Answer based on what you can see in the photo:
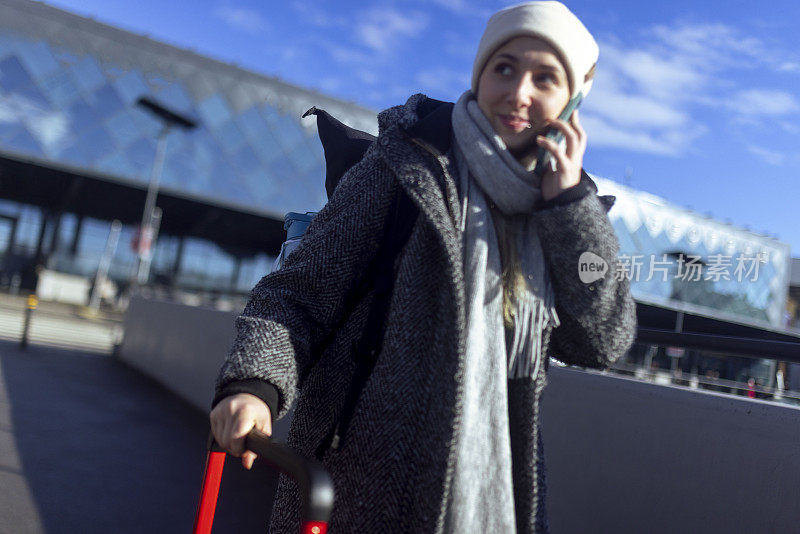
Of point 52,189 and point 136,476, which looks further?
point 52,189

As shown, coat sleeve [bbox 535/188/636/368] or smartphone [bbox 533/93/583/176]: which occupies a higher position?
smartphone [bbox 533/93/583/176]

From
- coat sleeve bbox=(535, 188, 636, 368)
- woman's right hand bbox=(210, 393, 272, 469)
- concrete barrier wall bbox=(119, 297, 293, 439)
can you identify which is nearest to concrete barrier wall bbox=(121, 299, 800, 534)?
coat sleeve bbox=(535, 188, 636, 368)

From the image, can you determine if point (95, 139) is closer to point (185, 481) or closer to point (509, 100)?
point (185, 481)

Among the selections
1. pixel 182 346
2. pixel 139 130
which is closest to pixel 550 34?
Answer: pixel 182 346

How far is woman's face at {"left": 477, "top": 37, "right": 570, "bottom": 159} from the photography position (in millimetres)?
1380

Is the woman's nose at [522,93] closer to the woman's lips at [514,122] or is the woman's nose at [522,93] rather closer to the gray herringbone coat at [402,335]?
the woman's lips at [514,122]

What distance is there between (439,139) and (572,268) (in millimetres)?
384

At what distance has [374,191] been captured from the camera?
1395mm

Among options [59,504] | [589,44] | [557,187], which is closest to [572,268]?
[557,187]

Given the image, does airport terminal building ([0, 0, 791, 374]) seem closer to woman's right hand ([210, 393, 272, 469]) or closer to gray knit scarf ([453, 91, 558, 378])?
gray knit scarf ([453, 91, 558, 378])

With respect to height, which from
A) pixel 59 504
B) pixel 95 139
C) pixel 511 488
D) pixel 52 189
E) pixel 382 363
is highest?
pixel 95 139

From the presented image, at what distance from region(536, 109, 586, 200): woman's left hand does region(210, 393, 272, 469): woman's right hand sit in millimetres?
701

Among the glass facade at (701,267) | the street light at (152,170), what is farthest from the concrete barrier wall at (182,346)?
the street light at (152,170)

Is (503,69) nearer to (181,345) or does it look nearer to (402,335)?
(402,335)
